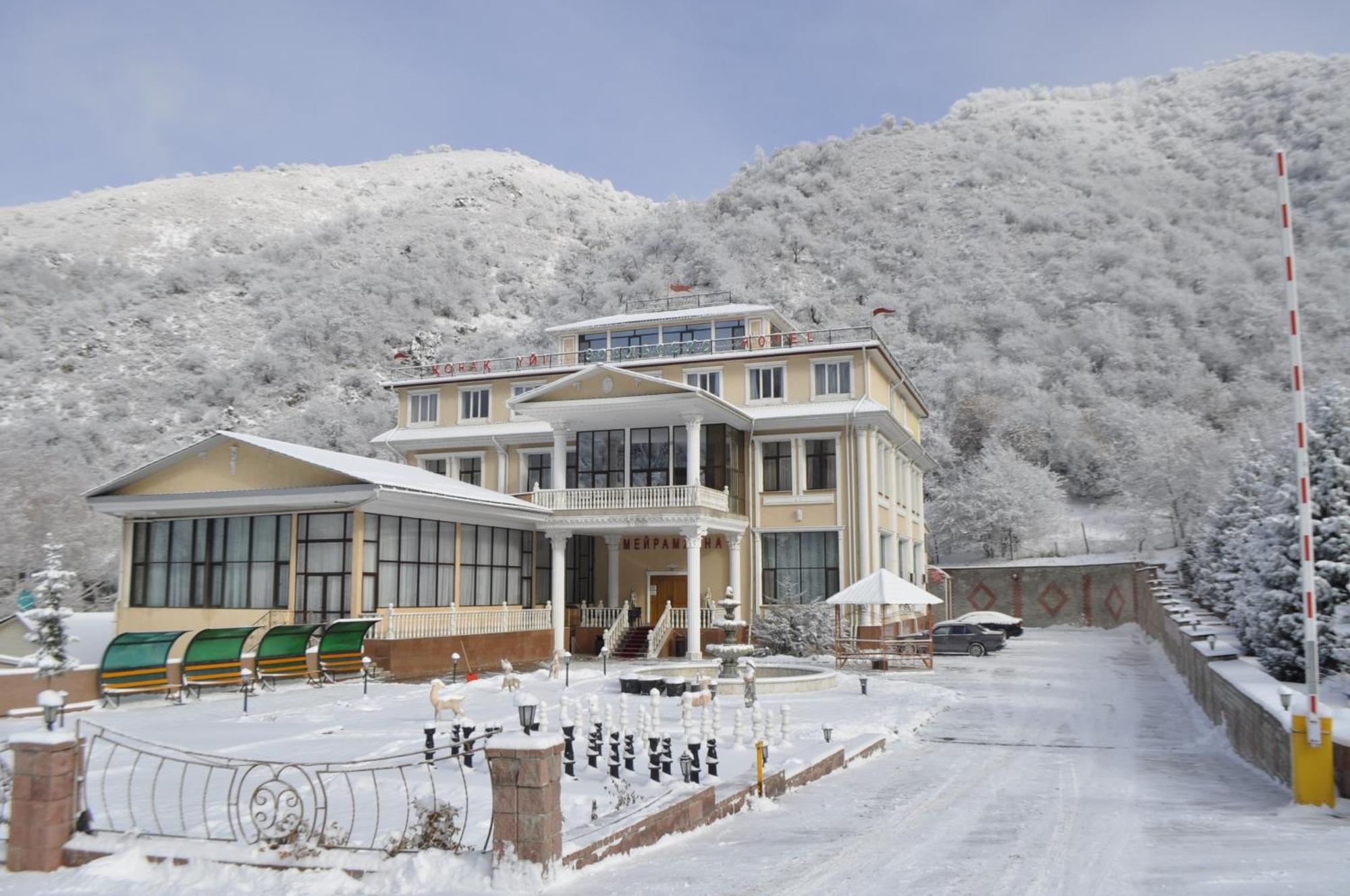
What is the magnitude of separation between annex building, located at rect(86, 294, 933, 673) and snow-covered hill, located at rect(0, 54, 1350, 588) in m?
24.8

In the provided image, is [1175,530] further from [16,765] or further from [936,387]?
[16,765]

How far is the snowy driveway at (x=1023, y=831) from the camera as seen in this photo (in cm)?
820

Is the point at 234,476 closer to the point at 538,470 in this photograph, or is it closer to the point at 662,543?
the point at 538,470

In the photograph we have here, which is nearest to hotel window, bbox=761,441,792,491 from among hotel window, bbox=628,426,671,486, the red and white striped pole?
hotel window, bbox=628,426,671,486

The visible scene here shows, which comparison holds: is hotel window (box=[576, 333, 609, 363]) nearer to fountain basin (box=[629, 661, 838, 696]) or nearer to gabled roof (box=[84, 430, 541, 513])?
gabled roof (box=[84, 430, 541, 513])

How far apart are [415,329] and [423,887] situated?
9047 cm

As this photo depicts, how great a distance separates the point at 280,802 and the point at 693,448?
23.0 metres

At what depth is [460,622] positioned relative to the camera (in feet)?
95.0

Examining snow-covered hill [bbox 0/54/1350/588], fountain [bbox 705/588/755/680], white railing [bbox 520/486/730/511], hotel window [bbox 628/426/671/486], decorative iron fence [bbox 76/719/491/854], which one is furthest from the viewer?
snow-covered hill [bbox 0/54/1350/588]

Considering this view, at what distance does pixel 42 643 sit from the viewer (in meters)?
18.2

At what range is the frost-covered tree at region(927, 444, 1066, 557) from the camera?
196ft

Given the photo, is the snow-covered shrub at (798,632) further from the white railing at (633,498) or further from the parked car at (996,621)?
the parked car at (996,621)

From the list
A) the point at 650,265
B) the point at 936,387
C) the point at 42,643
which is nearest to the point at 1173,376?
the point at 936,387

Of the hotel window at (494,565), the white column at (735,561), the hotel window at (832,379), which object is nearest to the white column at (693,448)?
the white column at (735,561)
